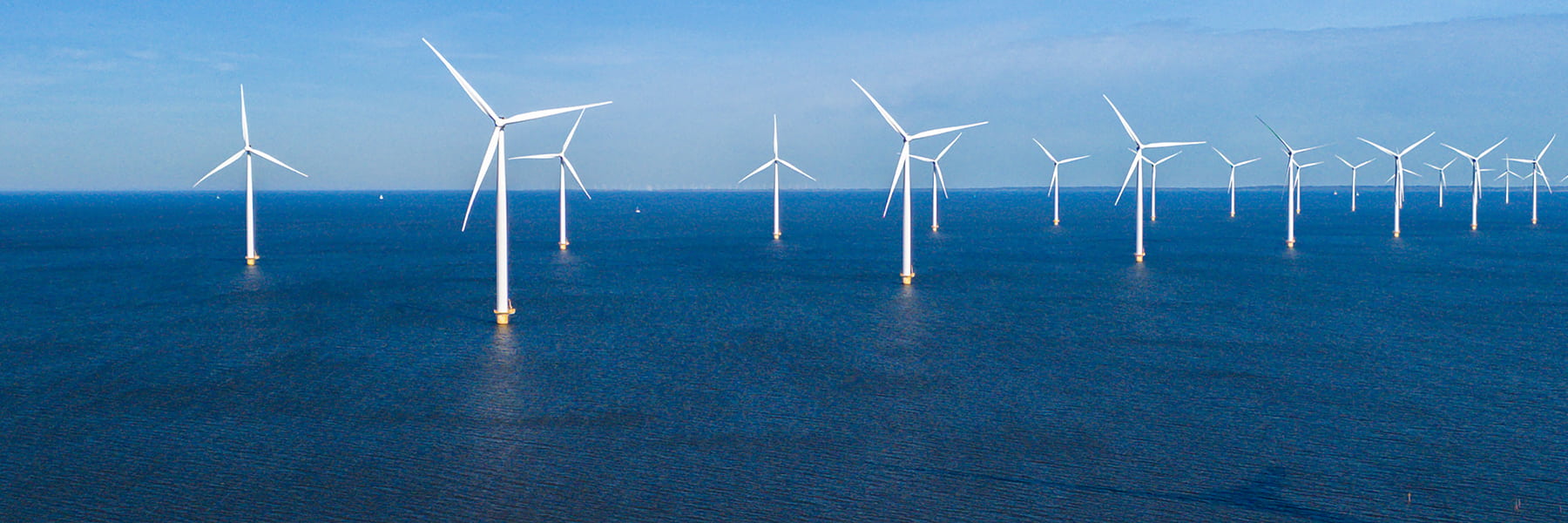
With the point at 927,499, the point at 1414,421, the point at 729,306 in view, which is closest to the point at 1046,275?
the point at 729,306

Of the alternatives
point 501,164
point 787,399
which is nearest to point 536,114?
point 501,164

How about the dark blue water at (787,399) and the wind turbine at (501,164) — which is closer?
the dark blue water at (787,399)

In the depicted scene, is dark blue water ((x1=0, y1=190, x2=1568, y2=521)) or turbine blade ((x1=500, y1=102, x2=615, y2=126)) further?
turbine blade ((x1=500, y1=102, x2=615, y2=126))

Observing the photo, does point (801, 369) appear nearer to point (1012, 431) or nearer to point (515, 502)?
point (1012, 431)

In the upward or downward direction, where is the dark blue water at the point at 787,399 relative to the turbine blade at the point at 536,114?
downward

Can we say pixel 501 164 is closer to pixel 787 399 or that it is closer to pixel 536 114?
pixel 536 114

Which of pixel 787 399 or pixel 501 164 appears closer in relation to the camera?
pixel 787 399

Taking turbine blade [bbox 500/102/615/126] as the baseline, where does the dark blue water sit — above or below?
below

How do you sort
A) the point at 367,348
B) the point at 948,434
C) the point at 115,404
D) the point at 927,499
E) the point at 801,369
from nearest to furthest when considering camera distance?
the point at 927,499 → the point at 948,434 → the point at 115,404 → the point at 801,369 → the point at 367,348
